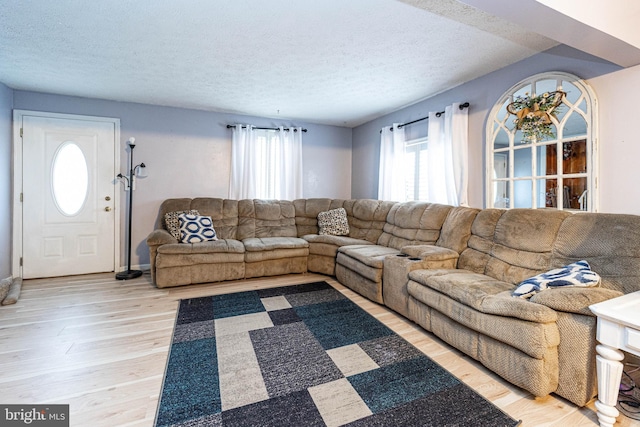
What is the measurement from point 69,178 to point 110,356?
3.06 meters

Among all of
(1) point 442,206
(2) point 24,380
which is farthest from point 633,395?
(2) point 24,380

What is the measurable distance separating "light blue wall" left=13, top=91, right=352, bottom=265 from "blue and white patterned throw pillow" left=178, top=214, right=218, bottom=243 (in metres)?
0.75

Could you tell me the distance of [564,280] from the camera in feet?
5.63

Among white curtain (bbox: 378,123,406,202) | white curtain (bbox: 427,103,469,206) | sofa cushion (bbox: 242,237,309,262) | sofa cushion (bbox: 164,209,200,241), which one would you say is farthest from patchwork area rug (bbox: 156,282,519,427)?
white curtain (bbox: 378,123,406,202)

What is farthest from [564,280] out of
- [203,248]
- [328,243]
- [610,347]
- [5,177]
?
[5,177]

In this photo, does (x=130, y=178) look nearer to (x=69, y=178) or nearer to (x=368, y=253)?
(x=69, y=178)

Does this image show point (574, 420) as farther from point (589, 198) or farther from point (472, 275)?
point (589, 198)

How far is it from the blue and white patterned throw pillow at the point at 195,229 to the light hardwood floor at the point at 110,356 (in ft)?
2.35

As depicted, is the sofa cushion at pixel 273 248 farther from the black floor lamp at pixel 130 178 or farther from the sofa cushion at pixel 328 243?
the black floor lamp at pixel 130 178

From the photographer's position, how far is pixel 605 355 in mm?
1359

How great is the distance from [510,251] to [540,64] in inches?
66.9

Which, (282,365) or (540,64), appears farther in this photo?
(540,64)

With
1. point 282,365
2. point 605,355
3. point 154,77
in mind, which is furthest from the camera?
point 154,77

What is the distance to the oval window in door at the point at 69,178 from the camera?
3779mm
